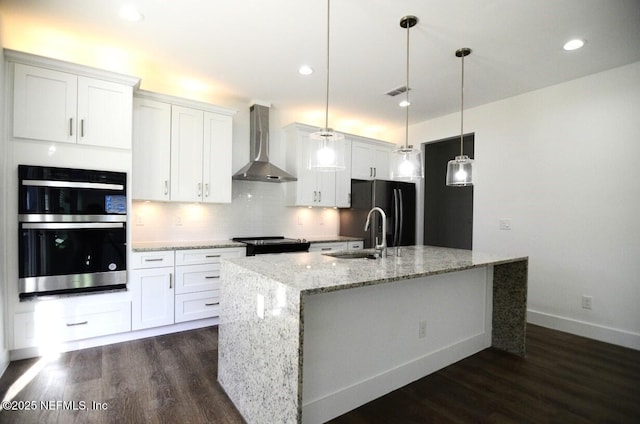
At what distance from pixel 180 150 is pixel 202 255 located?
120 cm

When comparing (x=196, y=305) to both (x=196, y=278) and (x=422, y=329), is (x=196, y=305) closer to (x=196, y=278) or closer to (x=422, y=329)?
(x=196, y=278)

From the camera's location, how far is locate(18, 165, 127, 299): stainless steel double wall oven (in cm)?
253

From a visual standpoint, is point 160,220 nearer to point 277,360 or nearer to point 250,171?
point 250,171

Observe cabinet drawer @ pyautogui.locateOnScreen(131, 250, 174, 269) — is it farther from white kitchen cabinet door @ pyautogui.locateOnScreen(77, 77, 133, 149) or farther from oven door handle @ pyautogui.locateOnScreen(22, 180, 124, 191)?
white kitchen cabinet door @ pyautogui.locateOnScreen(77, 77, 133, 149)

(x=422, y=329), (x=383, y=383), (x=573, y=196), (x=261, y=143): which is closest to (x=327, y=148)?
(x=422, y=329)

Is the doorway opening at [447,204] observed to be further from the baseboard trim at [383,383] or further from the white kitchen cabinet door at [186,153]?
the white kitchen cabinet door at [186,153]

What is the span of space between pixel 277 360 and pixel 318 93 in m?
3.20

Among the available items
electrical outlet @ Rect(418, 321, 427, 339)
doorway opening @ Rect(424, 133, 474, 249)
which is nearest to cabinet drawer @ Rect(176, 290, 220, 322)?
electrical outlet @ Rect(418, 321, 427, 339)

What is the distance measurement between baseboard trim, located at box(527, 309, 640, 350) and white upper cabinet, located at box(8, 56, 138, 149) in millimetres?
4760

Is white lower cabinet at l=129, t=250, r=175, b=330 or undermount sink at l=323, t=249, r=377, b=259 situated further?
white lower cabinet at l=129, t=250, r=175, b=330

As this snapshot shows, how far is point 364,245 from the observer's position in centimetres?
473

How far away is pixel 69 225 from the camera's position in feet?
8.72

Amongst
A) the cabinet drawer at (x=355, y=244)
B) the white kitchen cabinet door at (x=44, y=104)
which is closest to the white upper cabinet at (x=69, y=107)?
the white kitchen cabinet door at (x=44, y=104)

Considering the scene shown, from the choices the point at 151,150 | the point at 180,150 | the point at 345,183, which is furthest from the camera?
the point at 345,183
